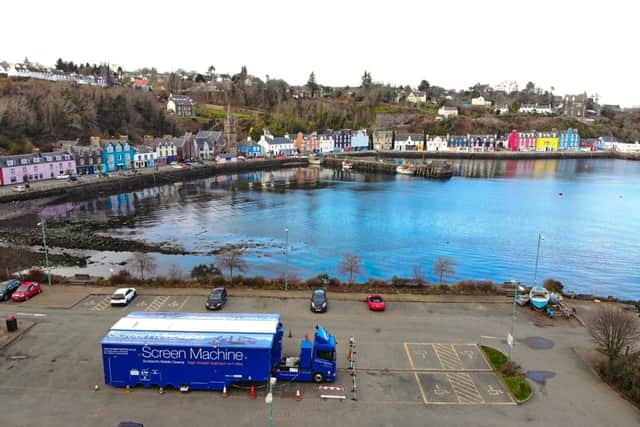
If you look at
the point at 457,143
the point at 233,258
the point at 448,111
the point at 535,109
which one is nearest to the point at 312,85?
the point at 448,111

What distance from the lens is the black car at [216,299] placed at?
16.2 metres

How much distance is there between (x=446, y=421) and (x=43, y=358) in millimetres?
11145

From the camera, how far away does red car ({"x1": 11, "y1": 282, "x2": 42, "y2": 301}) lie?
55.6 feet

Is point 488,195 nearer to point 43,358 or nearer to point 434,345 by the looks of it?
point 434,345

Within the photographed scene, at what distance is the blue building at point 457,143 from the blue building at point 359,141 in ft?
60.6

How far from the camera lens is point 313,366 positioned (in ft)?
38.4

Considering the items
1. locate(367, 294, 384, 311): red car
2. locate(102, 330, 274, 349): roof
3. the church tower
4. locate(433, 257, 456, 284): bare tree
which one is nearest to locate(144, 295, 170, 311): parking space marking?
locate(102, 330, 274, 349): roof

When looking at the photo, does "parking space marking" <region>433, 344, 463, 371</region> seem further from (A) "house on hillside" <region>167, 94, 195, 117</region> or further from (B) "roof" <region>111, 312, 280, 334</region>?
(A) "house on hillside" <region>167, 94, 195, 117</region>

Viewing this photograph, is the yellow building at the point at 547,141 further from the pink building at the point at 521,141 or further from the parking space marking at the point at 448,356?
the parking space marking at the point at 448,356

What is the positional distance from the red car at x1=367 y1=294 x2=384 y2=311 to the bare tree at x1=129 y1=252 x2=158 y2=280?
1098 cm

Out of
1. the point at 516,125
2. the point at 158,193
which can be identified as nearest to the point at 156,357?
the point at 158,193

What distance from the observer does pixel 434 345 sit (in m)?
13.9

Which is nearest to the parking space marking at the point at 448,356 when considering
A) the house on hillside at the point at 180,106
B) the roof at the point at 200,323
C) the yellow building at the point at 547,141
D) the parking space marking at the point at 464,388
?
the parking space marking at the point at 464,388

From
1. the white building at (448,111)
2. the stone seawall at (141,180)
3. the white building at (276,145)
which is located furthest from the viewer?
the white building at (448,111)
